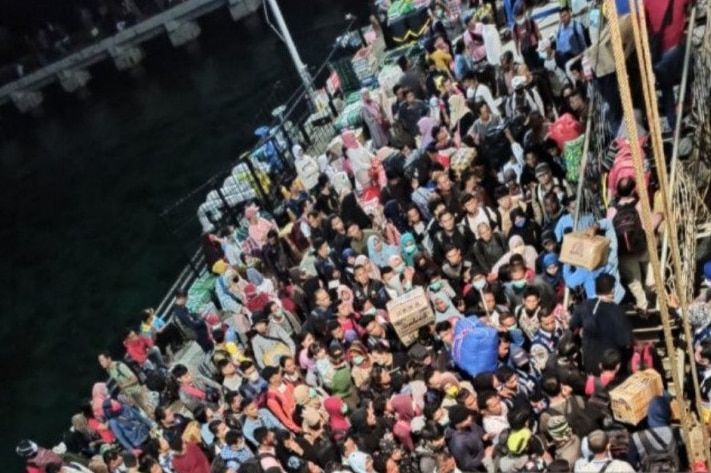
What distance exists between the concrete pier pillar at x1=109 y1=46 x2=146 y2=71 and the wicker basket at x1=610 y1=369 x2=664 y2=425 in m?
36.3

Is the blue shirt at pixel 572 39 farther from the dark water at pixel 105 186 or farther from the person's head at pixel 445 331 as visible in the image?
the dark water at pixel 105 186

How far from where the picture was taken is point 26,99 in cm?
3950

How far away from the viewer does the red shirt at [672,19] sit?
7.73 meters

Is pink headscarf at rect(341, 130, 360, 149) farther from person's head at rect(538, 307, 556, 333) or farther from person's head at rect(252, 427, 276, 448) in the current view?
person's head at rect(538, 307, 556, 333)

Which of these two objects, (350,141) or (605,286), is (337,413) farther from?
(350,141)

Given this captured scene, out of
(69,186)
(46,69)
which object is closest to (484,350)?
(69,186)

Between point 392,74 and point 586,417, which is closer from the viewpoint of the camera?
point 586,417

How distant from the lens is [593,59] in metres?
8.35

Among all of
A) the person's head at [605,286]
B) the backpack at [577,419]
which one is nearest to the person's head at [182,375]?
the backpack at [577,419]

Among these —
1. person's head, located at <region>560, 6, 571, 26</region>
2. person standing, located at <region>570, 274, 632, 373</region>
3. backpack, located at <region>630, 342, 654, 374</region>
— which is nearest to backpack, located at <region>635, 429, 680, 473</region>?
backpack, located at <region>630, 342, 654, 374</region>

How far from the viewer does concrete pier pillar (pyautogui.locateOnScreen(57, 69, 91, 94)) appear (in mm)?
38875

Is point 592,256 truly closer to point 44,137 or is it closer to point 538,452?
point 538,452

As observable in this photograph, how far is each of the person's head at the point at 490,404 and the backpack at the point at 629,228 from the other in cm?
197

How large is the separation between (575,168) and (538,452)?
424 cm
